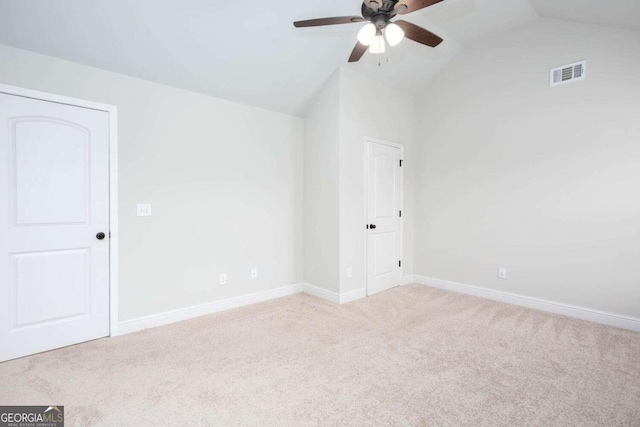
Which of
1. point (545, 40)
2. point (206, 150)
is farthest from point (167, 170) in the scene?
point (545, 40)

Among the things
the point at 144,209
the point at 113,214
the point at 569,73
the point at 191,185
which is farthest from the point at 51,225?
the point at 569,73

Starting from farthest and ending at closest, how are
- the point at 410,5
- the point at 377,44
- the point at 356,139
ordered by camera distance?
the point at 356,139
the point at 377,44
the point at 410,5

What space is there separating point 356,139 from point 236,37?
1750mm

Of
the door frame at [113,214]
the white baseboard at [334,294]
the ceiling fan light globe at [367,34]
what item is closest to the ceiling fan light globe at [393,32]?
the ceiling fan light globe at [367,34]

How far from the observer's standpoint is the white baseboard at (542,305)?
300cm

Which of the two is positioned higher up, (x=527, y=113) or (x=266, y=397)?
(x=527, y=113)

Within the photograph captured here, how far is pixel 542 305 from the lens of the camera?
11.5 feet

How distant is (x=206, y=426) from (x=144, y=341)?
1.40 m

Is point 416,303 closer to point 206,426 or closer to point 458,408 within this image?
point 458,408

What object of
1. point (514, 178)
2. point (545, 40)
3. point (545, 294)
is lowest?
point (545, 294)

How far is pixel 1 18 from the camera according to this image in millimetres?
2186

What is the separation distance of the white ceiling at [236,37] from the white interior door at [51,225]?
0.57m

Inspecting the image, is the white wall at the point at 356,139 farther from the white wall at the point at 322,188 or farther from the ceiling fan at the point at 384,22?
the ceiling fan at the point at 384,22

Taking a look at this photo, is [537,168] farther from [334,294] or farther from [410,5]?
[334,294]
